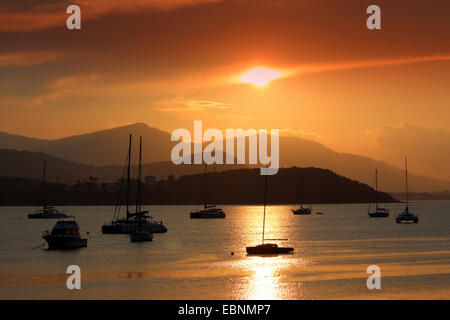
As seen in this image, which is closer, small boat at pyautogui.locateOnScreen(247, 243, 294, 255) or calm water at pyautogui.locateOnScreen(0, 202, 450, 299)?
calm water at pyautogui.locateOnScreen(0, 202, 450, 299)

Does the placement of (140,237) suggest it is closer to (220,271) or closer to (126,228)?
(126,228)

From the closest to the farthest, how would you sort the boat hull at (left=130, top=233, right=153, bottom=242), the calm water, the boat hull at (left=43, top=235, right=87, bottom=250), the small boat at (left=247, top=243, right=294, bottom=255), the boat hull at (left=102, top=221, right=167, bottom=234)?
the calm water < the small boat at (left=247, top=243, right=294, bottom=255) < the boat hull at (left=43, top=235, right=87, bottom=250) < the boat hull at (left=130, top=233, right=153, bottom=242) < the boat hull at (left=102, top=221, right=167, bottom=234)

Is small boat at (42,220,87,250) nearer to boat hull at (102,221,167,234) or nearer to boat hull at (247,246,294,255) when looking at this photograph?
boat hull at (247,246,294,255)

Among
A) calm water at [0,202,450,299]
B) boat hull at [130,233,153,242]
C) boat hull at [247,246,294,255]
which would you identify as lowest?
calm water at [0,202,450,299]

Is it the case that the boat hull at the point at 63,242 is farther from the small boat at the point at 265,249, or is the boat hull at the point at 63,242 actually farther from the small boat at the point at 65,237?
the small boat at the point at 265,249

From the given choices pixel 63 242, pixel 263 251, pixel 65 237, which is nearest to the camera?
pixel 263 251

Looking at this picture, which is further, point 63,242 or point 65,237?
point 63,242

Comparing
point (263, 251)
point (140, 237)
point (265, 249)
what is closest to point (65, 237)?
point (140, 237)

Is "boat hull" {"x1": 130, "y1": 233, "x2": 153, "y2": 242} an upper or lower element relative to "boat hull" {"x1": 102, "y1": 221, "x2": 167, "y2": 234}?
lower

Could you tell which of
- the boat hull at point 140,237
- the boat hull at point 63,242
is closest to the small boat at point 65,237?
the boat hull at point 63,242

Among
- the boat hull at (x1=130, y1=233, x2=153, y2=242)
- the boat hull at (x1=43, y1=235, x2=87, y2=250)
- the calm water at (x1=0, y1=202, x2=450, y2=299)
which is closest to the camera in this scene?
the calm water at (x1=0, y1=202, x2=450, y2=299)

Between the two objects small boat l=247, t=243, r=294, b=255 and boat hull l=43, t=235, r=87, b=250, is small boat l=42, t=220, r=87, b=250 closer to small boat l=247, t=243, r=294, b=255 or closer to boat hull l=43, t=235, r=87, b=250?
boat hull l=43, t=235, r=87, b=250

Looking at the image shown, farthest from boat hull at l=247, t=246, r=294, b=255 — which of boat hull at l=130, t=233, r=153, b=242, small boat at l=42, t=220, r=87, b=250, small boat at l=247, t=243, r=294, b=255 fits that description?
small boat at l=42, t=220, r=87, b=250
